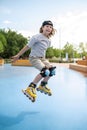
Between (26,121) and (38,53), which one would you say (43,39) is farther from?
(26,121)

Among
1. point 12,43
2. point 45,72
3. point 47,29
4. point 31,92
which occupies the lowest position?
point 31,92

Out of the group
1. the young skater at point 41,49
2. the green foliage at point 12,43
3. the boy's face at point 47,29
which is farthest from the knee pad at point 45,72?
the green foliage at point 12,43

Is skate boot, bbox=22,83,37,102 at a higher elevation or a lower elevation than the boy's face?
lower

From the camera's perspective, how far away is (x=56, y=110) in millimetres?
3135

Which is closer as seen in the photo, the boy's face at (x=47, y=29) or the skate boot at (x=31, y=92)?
the boy's face at (x=47, y=29)

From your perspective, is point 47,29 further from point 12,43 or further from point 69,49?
point 69,49

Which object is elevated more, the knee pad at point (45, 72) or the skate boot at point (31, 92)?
the knee pad at point (45, 72)

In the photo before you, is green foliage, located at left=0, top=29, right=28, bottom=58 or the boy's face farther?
green foliage, located at left=0, top=29, right=28, bottom=58

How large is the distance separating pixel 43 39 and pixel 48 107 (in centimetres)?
100

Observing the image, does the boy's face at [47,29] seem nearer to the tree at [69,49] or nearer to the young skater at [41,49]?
the young skater at [41,49]

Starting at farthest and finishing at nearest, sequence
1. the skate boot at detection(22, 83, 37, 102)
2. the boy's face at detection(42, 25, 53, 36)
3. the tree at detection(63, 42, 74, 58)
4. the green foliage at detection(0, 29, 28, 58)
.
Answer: the tree at detection(63, 42, 74, 58) → the green foliage at detection(0, 29, 28, 58) → the skate boot at detection(22, 83, 37, 102) → the boy's face at detection(42, 25, 53, 36)

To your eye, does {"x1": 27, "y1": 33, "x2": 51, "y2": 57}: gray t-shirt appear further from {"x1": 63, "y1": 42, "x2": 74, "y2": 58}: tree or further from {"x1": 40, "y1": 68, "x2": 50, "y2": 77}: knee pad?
{"x1": 63, "y1": 42, "x2": 74, "y2": 58}: tree

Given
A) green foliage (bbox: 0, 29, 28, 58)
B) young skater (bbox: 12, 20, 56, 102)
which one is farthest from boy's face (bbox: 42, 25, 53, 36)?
green foliage (bbox: 0, 29, 28, 58)

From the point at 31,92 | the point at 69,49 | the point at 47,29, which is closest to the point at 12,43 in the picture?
the point at 69,49
